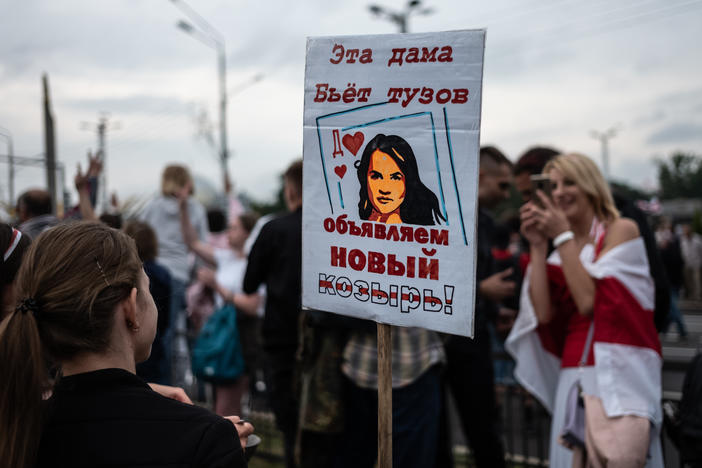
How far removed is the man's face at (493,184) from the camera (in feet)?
14.0

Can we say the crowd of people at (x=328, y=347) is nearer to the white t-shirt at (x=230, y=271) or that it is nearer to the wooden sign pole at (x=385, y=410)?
the white t-shirt at (x=230, y=271)

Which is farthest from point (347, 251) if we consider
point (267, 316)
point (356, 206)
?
point (267, 316)

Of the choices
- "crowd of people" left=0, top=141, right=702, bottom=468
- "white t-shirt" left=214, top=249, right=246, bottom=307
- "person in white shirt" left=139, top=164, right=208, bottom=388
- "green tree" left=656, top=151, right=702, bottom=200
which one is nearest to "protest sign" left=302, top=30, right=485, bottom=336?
"crowd of people" left=0, top=141, right=702, bottom=468

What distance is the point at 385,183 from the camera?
2047 mm

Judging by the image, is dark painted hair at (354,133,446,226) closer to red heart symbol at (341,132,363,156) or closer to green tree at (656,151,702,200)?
A: red heart symbol at (341,132,363,156)

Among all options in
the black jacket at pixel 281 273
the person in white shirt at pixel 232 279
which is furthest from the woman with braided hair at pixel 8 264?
the person in white shirt at pixel 232 279

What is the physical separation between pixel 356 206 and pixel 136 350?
83 centimetres

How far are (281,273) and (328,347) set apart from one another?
61 cm

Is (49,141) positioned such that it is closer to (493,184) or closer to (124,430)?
(493,184)

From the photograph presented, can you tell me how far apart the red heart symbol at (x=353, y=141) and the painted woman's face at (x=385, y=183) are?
67mm

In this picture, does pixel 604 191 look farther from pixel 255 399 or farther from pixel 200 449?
pixel 255 399

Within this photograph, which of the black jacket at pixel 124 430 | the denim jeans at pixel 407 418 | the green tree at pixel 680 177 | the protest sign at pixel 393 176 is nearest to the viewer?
the black jacket at pixel 124 430

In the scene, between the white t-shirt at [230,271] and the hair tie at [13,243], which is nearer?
the hair tie at [13,243]

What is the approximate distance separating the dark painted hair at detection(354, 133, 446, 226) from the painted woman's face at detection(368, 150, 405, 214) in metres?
0.01
